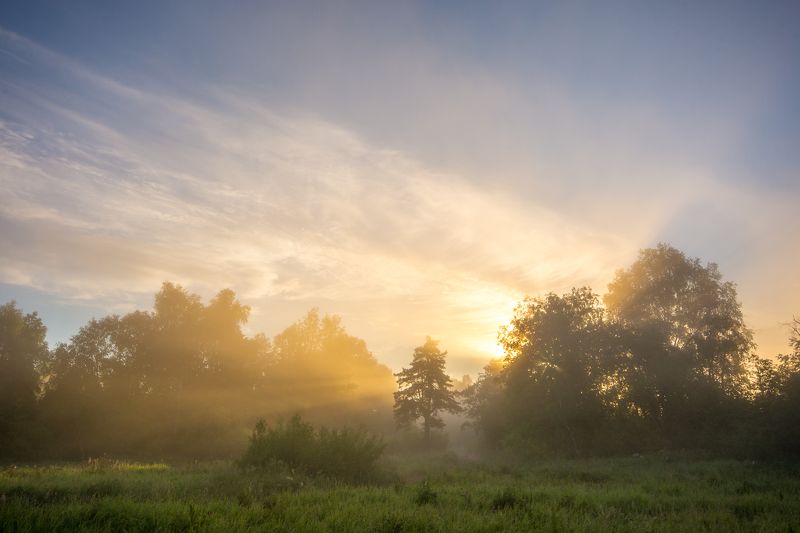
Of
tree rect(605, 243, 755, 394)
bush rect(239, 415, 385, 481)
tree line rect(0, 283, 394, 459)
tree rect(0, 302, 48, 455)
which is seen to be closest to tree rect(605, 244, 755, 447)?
tree rect(605, 243, 755, 394)

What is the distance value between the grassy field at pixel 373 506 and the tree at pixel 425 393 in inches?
1214

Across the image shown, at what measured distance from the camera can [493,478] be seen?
19.8 metres

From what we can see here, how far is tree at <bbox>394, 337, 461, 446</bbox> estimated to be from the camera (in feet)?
156

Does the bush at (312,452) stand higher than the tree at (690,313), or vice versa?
the tree at (690,313)

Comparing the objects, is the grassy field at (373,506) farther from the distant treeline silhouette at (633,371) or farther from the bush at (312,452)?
the distant treeline silhouette at (633,371)

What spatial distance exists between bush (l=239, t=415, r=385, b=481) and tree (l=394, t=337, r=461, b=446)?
29.4m

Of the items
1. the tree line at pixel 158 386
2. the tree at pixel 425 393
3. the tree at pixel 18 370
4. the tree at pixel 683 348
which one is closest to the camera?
the tree at pixel 683 348

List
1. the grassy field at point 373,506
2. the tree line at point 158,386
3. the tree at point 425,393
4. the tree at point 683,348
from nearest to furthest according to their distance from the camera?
the grassy field at point 373,506, the tree at point 683,348, the tree line at point 158,386, the tree at point 425,393

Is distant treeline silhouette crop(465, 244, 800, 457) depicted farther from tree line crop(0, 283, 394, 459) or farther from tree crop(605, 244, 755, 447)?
tree line crop(0, 283, 394, 459)

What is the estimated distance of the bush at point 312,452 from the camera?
17453 mm

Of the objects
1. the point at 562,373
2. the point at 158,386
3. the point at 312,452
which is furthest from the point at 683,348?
the point at 158,386

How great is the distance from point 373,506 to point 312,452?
779 centimetres

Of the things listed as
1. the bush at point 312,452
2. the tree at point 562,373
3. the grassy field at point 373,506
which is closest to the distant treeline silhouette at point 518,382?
the tree at point 562,373

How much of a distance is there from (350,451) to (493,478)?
7.00 meters
